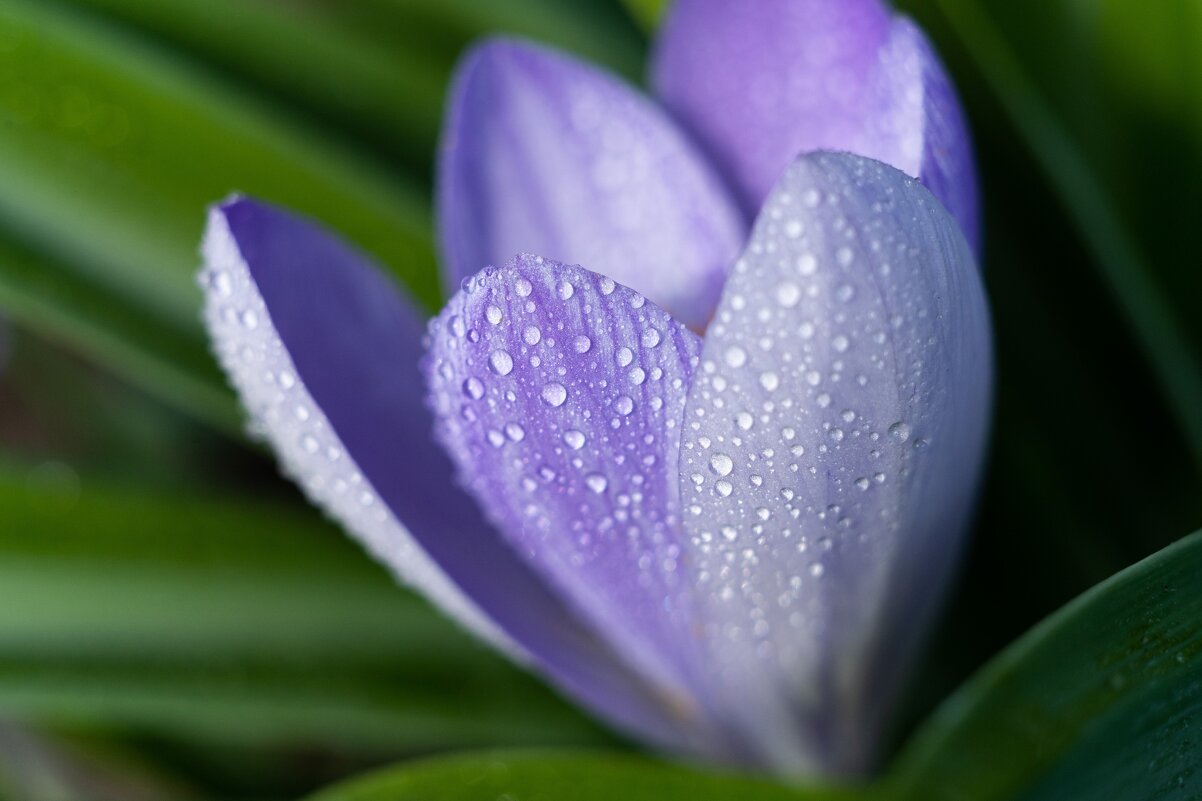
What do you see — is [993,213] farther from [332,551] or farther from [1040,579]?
[332,551]

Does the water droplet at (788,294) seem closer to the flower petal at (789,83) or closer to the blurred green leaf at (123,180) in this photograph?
the flower petal at (789,83)

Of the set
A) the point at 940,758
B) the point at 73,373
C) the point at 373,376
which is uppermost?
the point at 73,373

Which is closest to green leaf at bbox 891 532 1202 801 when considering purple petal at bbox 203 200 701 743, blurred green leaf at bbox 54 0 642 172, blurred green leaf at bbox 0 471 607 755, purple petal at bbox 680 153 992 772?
purple petal at bbox 680 153 992 772

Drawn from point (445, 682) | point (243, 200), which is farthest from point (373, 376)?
point (445, 682)

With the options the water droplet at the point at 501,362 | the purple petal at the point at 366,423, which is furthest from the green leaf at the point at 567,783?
the water droplet at the point at 501,362

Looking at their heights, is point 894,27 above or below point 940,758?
above

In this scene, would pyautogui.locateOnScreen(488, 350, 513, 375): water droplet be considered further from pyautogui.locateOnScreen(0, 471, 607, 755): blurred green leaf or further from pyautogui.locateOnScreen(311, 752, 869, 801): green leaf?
pyautogui.locateOnScreen(0, 471, 607, 755): blurred green leaf

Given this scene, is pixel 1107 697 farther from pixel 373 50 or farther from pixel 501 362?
pixel 373 50
